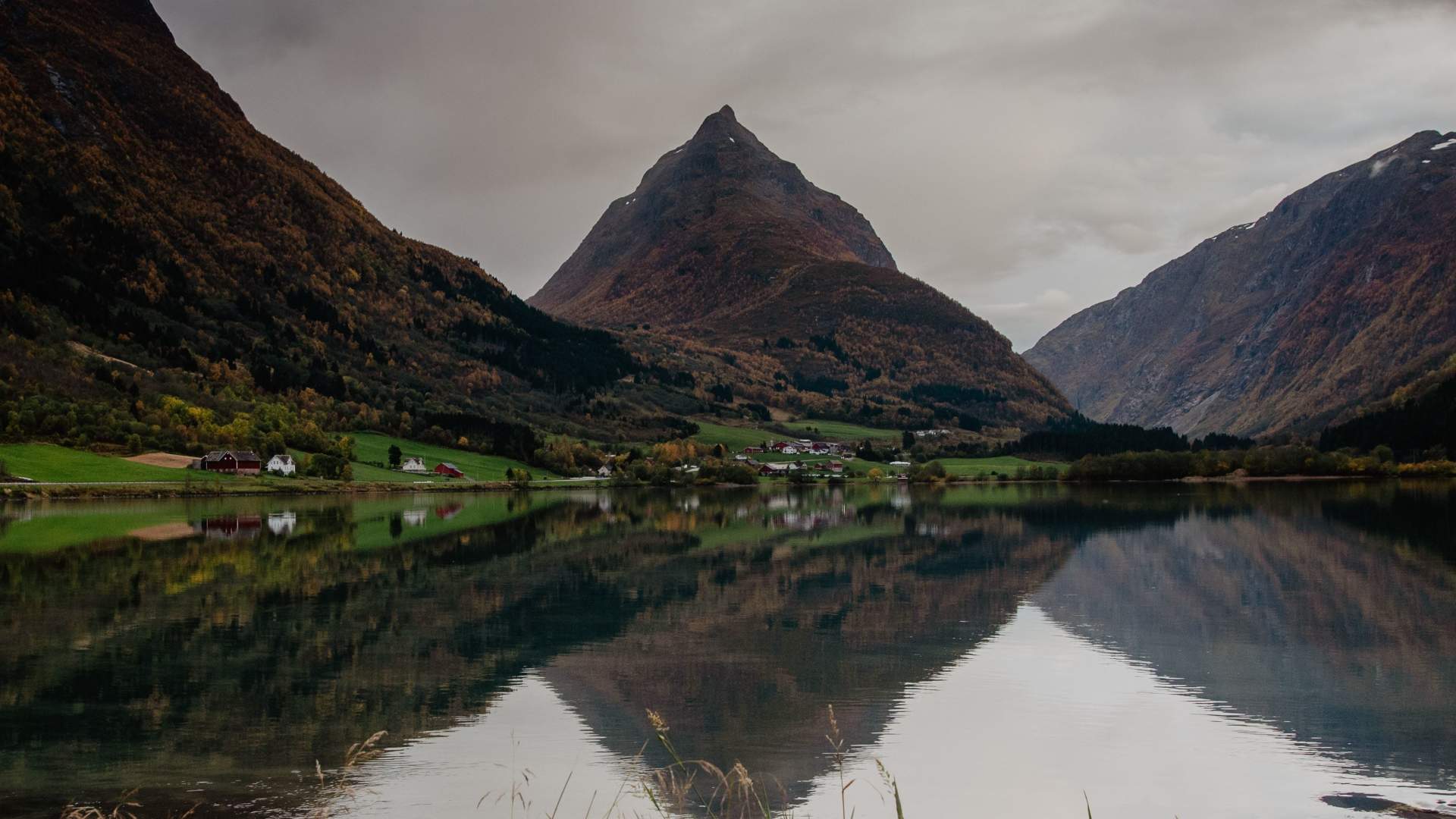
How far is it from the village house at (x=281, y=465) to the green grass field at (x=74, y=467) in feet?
35.1

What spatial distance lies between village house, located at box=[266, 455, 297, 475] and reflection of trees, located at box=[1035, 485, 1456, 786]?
310 ft

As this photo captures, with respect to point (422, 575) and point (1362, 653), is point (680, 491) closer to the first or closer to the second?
point (422, 575)

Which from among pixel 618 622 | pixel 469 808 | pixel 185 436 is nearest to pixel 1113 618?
pixel 618 622

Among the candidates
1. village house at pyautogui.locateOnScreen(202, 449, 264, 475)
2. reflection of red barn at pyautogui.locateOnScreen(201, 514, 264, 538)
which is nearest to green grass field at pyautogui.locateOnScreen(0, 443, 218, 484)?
village house at pyautogui.locateOnScreen(202, 449, 264, 475)

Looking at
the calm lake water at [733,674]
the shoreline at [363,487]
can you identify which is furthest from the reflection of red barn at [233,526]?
the shoreline at [363,487]

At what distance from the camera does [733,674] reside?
26625mm

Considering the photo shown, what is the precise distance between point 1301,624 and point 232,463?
112 m

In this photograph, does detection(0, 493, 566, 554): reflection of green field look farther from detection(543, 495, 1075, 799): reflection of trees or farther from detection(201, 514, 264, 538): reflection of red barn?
detection(543, 495, 1075, 799): reflection of trees

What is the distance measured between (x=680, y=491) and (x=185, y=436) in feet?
199

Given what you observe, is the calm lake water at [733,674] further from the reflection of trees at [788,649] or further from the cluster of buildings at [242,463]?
the cluster of buildings at [242,463]

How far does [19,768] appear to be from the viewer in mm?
18156

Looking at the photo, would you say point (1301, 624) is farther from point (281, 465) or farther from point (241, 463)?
point (281, 465)

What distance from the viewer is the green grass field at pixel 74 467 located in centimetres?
10169

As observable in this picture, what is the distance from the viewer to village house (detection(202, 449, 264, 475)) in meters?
119
